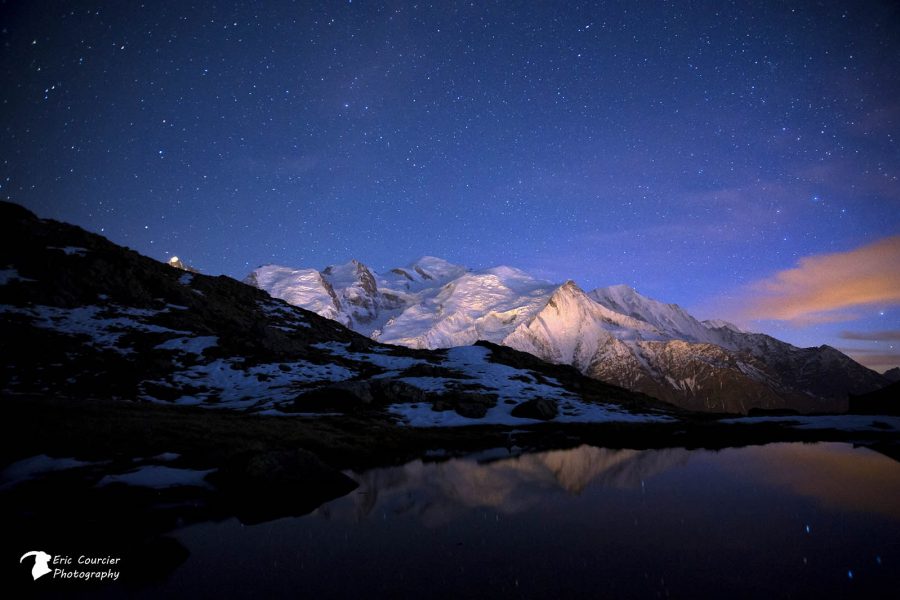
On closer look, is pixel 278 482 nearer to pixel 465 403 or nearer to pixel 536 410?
pixel 465 403

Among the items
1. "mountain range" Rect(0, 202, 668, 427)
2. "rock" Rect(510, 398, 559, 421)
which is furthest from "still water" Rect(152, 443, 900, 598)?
"rock" Rect(510, 398, 559, 421)

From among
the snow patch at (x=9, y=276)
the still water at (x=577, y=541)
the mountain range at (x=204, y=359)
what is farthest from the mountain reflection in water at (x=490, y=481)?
the snow patch at (x=9, y=276)

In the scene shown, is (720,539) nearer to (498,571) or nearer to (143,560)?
(498,571)

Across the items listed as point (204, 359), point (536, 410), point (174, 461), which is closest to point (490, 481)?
point (174, 461)

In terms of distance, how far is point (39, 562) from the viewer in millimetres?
11539

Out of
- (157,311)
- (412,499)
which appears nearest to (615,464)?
(412,499)

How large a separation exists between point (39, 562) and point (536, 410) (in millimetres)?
48880

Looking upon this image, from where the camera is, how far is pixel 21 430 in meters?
23.8

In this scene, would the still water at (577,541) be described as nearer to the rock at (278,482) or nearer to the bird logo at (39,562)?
the rock at (278,482)

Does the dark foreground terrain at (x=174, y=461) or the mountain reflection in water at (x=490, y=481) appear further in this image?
the mountain reflection in water at (x=490, y=481)

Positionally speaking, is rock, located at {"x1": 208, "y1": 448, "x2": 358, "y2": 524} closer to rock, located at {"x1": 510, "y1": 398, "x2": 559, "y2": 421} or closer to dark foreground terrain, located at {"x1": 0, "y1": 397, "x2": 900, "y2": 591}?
dark foreground terrain, located at {"x1": 0, "y1": 397, "x2": 900, "y2": 591}

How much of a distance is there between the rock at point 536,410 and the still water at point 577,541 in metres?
31.0

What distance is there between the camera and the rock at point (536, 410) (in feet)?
180

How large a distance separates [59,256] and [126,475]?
8234 centimetres
